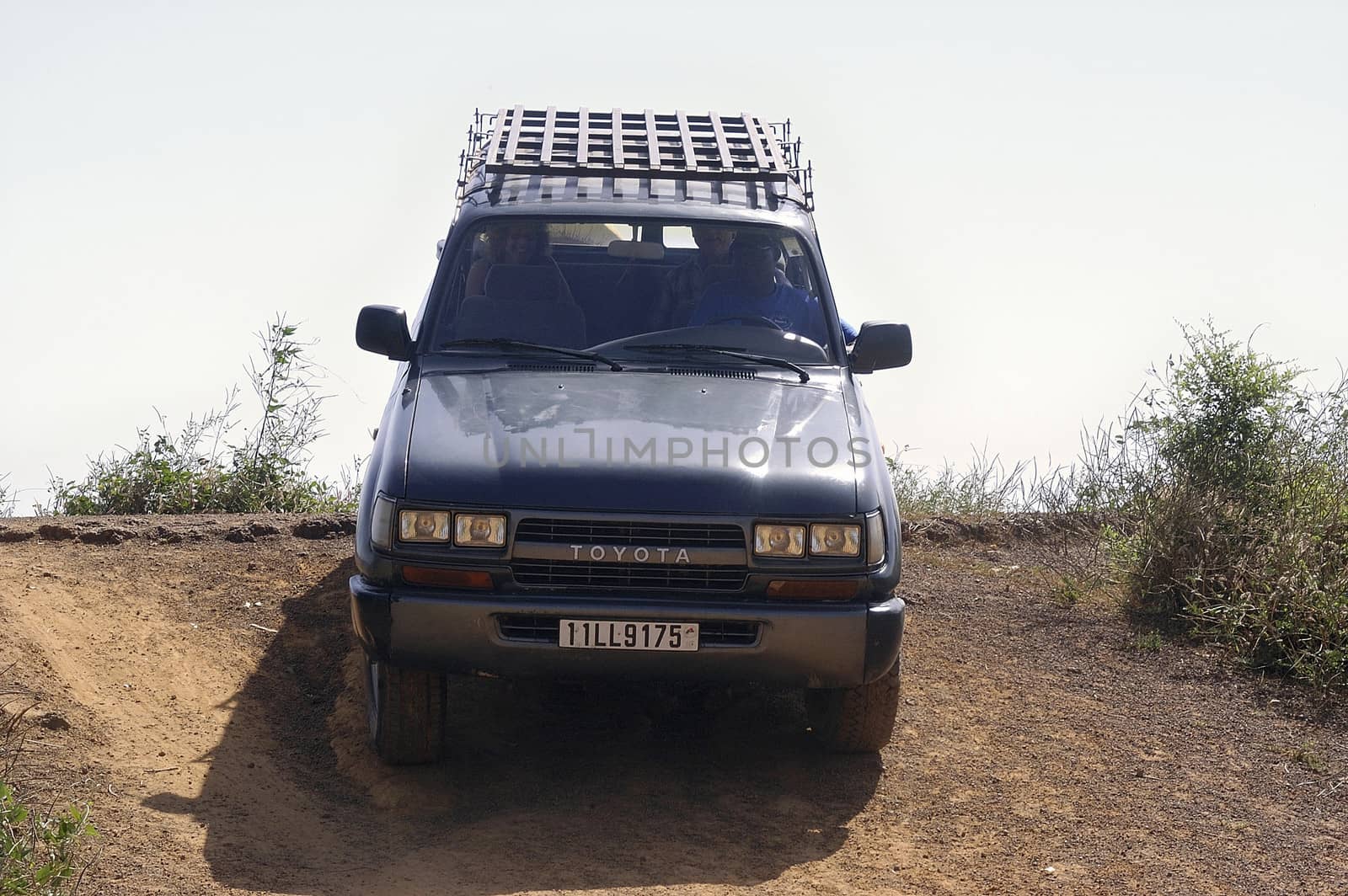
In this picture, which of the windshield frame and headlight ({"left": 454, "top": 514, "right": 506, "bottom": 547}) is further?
the windshield frame

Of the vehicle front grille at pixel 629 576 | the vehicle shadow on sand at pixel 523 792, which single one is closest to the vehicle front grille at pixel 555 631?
the vehicle front grille at pixel 629 576

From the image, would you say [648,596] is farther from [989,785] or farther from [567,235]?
[567,235]

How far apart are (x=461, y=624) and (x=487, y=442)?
24.9 inches

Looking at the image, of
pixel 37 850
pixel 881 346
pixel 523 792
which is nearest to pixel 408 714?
pixel 523 792

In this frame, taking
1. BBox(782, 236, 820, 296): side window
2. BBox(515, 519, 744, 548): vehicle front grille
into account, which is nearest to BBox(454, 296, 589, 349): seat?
BBox(782, 236, 820, 296): side window

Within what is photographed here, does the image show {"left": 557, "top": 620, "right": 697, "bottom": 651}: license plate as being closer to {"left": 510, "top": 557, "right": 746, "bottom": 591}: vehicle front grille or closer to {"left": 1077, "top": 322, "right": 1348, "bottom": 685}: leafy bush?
{"left": 510, "top": 557, "right": 746, "bottom": 591}: vehicle front grille

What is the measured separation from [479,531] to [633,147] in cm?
284

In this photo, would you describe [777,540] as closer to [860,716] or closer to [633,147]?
[860,716]

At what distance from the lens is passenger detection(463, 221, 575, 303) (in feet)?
19.6


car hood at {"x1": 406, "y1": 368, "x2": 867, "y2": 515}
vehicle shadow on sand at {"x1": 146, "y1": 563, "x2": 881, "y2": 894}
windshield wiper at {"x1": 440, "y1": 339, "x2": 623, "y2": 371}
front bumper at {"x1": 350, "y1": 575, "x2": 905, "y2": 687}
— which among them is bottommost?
vehicle shadow on sand at {"x1": 146, "y1": 563, "x2": 881, "y2": 894}

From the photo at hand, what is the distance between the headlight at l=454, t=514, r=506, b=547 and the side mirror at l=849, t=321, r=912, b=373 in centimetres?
195

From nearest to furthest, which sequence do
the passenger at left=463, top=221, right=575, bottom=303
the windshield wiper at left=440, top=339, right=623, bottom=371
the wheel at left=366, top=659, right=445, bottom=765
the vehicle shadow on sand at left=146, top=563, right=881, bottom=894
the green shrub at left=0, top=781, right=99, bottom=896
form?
the green shrub at left=0, top=781, right=99, bottom=896 < the vehicle shadow on sand at left=146, top=563, right=881, bottom=894 < the wheel at left=366, top=659, right=445, bottom=765 < the windshield wiper at left=440, top=339, right=623, bottom=371 < the passenger at left=463, top=221, right=575, bottom=303

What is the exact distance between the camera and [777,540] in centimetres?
458

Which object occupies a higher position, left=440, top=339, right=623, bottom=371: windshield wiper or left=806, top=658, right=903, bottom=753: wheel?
left=440, top=339, right=623, bottom=371: windshield wiper
